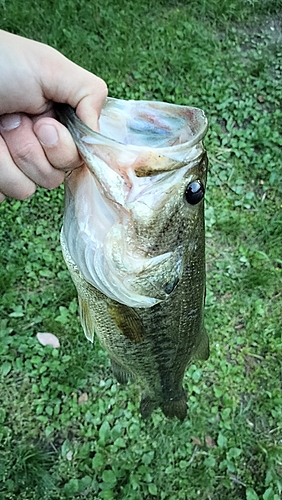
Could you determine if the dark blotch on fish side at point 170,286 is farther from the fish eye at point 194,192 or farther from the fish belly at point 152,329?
the fish eye at point 194,192

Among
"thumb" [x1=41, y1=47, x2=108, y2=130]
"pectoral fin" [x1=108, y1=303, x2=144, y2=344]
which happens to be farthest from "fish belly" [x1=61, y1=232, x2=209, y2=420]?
"thumb" [x1=41, y1=47, x2=108, y2=130]

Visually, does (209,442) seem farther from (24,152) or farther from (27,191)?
(24,152)

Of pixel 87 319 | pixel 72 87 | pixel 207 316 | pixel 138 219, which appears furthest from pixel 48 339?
pixel 72 87

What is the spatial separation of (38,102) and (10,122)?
0.09m

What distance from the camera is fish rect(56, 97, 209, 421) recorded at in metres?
1.29

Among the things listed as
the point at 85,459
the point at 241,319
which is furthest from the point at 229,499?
the point at 241,319

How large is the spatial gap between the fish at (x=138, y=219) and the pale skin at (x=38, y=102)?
4 centimetres

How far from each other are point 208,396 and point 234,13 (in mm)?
2944

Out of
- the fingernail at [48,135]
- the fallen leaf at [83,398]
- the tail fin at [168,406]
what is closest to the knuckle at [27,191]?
the fingernail at [48,135]

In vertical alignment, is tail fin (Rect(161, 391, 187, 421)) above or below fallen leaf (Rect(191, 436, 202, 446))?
above

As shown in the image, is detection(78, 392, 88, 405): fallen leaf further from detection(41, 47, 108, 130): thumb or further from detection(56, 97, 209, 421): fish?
detection(41, 47, 108, 130): thumb

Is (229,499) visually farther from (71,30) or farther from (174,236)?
(71,30)

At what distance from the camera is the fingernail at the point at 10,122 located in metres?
1.38

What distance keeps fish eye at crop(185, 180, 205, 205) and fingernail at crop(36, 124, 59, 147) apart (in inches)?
14.1
